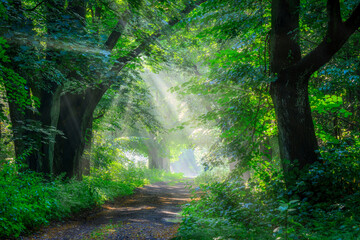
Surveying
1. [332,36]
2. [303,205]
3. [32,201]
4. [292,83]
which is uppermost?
[332,36]

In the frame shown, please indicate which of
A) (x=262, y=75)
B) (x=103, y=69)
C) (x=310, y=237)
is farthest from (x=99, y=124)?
(x=310, y=237)

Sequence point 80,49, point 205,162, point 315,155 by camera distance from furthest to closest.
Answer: point 205,162
point 80,49
point 315,155

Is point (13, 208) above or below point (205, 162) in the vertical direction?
below

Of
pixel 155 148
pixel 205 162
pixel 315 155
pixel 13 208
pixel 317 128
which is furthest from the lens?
pixel 155 148

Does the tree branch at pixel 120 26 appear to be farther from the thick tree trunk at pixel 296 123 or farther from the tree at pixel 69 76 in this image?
the thick tree trunk at pixel 296 123

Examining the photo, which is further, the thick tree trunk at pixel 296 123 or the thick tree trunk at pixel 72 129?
the thick tree trunk at pixel 72 129

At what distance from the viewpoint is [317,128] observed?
7.06m

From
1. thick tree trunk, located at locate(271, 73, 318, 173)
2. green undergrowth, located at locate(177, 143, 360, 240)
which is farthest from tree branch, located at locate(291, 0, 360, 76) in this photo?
green undergrowth, located at locate(177, 143, 360, 240)

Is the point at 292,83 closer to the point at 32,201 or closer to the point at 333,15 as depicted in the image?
the point at 333,15

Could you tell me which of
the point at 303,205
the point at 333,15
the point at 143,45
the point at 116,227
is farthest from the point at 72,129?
the point at 333,15

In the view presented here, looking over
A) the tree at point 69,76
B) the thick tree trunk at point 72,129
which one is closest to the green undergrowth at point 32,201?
the thick tree trunk at point 72,129

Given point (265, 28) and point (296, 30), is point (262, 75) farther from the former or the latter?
point (265, 28)

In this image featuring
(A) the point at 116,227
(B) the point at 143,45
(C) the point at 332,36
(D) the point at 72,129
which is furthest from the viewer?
(D) the point at 72,129

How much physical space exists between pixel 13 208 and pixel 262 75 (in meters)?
5.56
